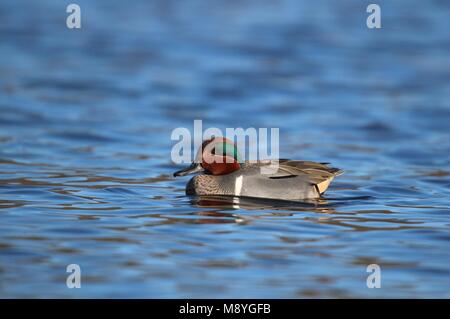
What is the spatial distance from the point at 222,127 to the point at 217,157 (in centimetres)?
447

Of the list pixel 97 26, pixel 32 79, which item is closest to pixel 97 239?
pixel 32 79

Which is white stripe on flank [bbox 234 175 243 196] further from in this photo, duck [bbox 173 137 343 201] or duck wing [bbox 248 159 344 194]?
duck wing [bbox 248 159 344 194]

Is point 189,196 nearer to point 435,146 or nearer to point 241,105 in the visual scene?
point 435,146

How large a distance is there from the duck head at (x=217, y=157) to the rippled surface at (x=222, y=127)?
404mm

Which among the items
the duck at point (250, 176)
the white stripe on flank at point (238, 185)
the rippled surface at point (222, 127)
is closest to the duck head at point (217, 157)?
the duck at point (250, 176)

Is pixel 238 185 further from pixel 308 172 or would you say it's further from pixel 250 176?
pixel 308 172

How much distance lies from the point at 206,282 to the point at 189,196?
308 cm

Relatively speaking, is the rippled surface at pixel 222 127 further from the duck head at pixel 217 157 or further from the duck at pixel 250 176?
the duck head at pixel 217 157

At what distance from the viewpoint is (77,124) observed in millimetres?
14688

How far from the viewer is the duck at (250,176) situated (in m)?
10.2

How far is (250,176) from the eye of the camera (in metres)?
10.3

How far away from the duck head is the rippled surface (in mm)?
404

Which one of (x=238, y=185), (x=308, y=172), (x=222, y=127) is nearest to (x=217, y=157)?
(x=238, y=185)

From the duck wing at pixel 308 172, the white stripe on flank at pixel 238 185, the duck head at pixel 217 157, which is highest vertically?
the duck head at pixel 217 157
